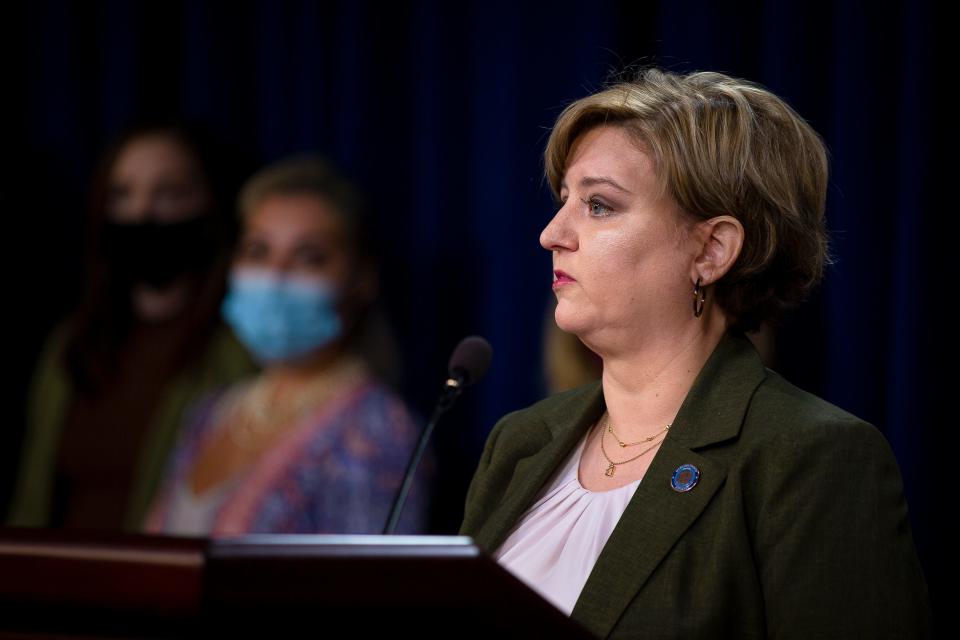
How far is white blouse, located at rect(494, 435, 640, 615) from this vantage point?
153 centimetres

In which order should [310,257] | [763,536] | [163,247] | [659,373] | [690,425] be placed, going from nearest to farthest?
[763,536] → [690,425] → [659,373] → [310,257] → [163,247]

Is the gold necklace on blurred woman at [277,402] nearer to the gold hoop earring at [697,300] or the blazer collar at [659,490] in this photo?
the blazer collar at [659,490]

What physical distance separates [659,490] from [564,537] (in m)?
0.18


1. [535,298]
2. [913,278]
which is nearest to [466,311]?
[535,298]

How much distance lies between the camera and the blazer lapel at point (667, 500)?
1410mm

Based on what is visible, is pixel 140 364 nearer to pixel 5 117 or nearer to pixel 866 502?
pixel 5 117

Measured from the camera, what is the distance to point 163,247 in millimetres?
3512

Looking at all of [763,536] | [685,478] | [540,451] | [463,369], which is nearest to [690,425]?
[685,478]

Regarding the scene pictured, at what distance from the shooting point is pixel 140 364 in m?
3.51

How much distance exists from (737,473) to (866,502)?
0.15 metres

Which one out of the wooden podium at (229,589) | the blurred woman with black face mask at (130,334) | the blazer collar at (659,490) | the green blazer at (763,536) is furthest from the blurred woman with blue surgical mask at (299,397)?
the wooden podium at (229,589)

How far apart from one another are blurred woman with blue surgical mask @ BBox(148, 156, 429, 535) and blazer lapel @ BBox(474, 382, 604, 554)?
1.19m

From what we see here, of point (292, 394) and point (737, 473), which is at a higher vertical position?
point (737, 473)

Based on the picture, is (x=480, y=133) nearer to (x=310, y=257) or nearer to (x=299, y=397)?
(x=310, y=257)
